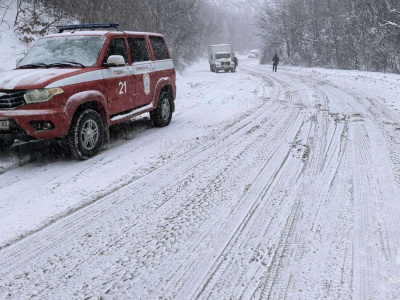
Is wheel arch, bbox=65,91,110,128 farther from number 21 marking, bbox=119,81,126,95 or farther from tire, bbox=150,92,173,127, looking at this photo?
tire, bbox=150,92,173,127

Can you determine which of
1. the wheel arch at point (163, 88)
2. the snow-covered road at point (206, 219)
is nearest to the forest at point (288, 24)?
the wheel arch at point (163, 88)

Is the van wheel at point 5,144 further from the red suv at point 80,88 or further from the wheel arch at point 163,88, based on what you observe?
the wheel arch at point 163,88

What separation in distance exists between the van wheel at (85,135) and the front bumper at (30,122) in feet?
0.82

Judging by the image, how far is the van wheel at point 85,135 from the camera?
17.1 feet

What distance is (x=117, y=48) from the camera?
6359 millimetres

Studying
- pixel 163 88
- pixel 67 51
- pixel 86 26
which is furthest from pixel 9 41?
pixel 67 51

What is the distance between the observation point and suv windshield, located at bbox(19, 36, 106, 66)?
5.86 metres

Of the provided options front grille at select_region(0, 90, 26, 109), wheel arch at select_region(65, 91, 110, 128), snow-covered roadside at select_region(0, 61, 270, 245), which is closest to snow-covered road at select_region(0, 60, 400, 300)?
snow-covered roadside at select_region(0, 61, 270, 245)

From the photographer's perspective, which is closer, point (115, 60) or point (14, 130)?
point (14, 130)

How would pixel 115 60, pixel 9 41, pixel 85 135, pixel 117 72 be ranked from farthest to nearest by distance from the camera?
1. pixel 9 41
2. pixel 117 72
3. pixel 115 60
4. pixel 85 135

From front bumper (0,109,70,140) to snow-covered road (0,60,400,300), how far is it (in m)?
0.52

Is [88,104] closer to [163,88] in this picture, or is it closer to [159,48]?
[163,88]

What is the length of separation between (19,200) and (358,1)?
36.2 m

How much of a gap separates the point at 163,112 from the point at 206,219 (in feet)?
16.2
